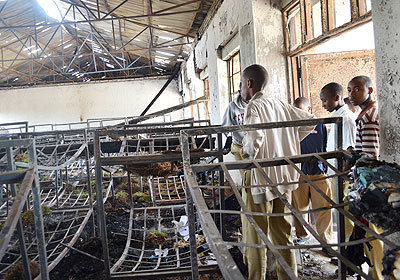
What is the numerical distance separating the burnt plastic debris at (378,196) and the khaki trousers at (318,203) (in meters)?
1.76

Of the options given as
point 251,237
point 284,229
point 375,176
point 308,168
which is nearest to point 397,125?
point 375,176

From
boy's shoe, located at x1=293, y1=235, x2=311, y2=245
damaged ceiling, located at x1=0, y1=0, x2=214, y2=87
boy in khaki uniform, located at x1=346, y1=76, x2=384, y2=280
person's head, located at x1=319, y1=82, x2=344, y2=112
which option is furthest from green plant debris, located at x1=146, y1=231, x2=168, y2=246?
damaged ceiling, located at x1=0, y1=0, x2=214, y2=87

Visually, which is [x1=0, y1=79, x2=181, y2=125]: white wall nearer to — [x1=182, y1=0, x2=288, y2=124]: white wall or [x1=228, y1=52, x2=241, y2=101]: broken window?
[x1=228, y1=52, x2=241, y2=101]: broken window

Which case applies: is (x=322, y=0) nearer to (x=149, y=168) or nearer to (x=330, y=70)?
(x=330, y=70)

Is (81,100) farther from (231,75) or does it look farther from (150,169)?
(150,169)

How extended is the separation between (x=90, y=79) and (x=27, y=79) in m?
3.28

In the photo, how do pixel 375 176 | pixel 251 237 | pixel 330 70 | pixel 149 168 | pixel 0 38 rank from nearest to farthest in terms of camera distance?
pixel 375 176
pixel 251 237
pixel 149 168
pixel 330 70
pixel 0 38

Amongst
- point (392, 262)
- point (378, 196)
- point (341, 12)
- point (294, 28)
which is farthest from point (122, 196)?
point (392, 262)

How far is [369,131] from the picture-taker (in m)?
2.25

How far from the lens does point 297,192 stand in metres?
3.53

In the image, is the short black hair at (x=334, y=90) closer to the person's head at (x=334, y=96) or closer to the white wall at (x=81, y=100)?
the person's head at (x=334, y=96)

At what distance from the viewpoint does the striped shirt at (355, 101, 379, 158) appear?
221 cm

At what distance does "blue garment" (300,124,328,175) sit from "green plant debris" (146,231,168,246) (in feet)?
5.77

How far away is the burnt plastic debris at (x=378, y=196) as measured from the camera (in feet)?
4.10
